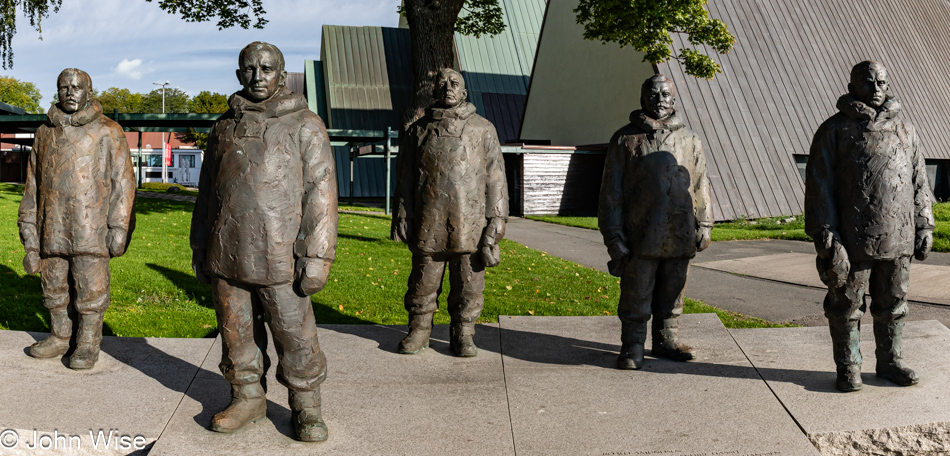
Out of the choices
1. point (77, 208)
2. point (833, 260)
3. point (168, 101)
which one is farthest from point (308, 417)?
point (168, 101)

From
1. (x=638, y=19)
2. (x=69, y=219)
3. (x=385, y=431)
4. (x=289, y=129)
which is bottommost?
(x=385, y=431)

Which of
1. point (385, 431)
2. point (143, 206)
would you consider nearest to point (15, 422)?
point (385, 431)

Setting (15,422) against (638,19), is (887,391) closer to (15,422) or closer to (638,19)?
(15,422)

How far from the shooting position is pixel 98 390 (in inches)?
176

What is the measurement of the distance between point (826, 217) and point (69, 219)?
5007 mm

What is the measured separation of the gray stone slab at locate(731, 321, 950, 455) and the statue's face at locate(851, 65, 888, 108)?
185cm

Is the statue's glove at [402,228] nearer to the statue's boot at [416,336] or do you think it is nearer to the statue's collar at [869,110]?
the statue's boot at [416,336]

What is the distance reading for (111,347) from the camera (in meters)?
5.42

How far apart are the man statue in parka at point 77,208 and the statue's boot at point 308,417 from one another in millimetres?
1998

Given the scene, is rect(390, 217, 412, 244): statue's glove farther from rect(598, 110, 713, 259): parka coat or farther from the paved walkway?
the paved walkway

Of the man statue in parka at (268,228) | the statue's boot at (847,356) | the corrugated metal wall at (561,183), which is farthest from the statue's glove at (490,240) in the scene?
the corrugated metal wall at (561,183)

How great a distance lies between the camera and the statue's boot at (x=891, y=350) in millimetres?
4652

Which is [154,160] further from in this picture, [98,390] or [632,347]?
[632,347]

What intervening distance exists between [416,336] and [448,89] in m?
1.91
